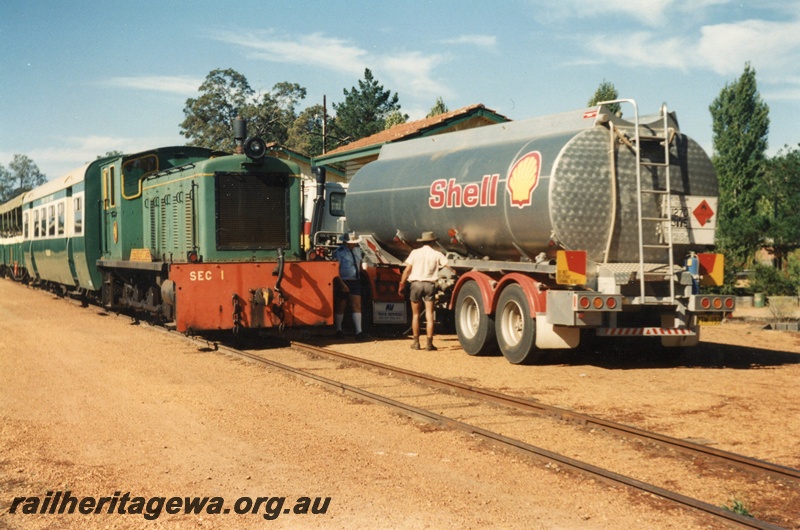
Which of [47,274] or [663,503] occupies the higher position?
[47,274]

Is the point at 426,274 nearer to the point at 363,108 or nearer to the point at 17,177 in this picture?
the point at 363,108

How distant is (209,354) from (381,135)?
62.3 ft

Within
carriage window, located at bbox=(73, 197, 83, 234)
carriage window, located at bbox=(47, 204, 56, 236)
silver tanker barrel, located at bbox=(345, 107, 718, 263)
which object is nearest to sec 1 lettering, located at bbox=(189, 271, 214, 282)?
silver tanker barrel, located at bbox=(345, 107, 718, 263)

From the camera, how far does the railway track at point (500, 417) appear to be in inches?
233

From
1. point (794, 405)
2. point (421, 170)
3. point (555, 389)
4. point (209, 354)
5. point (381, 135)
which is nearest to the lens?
point (794, 405)

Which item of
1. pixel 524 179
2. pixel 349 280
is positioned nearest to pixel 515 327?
pixel 524 179

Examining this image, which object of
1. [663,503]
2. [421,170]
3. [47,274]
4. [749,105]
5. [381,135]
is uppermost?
[749,105]

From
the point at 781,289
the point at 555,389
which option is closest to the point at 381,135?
the point at 781,289

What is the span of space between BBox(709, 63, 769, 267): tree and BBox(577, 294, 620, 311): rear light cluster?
32.4 m

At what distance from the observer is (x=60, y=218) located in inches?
863

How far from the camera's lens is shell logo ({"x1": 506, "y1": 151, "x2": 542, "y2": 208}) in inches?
446

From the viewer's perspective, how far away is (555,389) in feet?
32.3

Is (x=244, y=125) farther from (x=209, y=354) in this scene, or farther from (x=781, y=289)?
(x=781, y=289)

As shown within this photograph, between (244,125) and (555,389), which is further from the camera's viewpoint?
(244,125)
